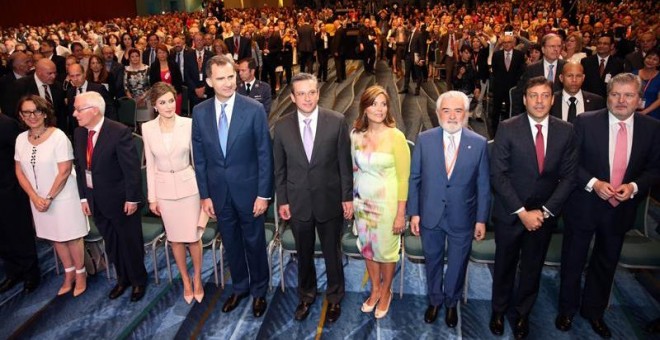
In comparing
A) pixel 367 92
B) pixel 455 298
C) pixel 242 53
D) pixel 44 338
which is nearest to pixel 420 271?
pixel 455 298

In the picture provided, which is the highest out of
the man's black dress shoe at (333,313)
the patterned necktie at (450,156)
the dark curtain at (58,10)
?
the dark curtain at (58,10)

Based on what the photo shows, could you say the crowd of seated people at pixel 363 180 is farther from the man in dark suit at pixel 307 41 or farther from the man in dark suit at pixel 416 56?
the man in dark suit at pixel 307 41

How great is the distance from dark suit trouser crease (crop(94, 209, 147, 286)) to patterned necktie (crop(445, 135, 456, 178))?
221cm

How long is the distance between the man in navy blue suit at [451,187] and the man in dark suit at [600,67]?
3.39 meters

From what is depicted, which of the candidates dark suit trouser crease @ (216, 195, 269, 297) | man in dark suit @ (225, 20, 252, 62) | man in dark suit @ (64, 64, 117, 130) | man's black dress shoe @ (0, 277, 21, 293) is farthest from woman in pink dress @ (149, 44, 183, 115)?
dark suit trouser crease @ (216, 195, 269, 297)

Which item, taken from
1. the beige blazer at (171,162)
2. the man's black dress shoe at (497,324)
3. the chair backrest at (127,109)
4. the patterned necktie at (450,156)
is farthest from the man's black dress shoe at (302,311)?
the chair backrest at (127,109)

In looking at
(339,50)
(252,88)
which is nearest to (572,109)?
(252,88)

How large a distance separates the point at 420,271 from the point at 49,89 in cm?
462

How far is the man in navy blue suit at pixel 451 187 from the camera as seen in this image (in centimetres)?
289

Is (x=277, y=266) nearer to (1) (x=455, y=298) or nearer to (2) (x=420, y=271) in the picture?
(2) (x=420, y=271)

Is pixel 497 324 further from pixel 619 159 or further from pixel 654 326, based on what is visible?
pixel 619 159

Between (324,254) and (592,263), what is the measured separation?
169 centimetres

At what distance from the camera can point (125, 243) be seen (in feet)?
11.9

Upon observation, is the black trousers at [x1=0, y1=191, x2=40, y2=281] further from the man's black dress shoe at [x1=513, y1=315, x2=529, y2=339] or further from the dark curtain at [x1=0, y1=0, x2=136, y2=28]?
the dark curtain at [x1=0, y1=0, x2=136, y2=28]
